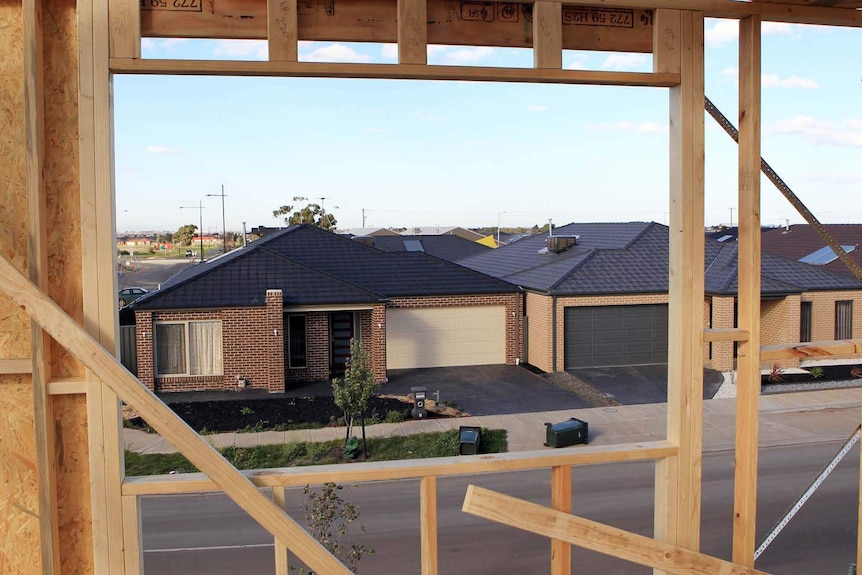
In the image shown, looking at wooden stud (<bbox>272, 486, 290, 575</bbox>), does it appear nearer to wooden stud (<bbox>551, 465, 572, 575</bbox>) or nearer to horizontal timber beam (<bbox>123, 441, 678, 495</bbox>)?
horizontal timber beam (<bbox>123, 441, 678, 495</bbox>)

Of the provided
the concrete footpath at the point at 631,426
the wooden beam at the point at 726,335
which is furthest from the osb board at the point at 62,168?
the concrete footpath at the point at 631,426

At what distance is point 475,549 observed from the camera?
8.49 metres

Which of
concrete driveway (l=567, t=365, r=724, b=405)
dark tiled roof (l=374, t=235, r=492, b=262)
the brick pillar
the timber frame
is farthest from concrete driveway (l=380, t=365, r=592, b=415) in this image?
dark tiled roof (l=374, t=235, r=492, b=262)

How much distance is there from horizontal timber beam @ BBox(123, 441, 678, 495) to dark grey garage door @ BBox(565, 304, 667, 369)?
16.9m

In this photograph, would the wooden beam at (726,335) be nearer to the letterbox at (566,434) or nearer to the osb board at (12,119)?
the osb board at (12,119)

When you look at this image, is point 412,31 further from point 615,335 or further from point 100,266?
point 615,335

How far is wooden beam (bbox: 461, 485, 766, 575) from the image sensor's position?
3.12m

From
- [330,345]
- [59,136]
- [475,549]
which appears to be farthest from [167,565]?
[330,345]

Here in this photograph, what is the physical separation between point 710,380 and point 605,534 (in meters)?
16.8

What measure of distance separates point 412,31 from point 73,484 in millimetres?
2669

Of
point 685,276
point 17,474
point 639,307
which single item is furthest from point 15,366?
point 639,307

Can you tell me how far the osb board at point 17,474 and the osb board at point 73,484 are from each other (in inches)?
4.7

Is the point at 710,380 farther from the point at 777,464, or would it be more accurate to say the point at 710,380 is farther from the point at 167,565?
the point at 167,565

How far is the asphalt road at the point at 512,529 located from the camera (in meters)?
8.05
